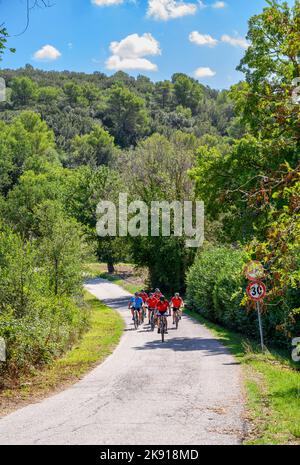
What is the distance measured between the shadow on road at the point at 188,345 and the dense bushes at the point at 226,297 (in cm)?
188

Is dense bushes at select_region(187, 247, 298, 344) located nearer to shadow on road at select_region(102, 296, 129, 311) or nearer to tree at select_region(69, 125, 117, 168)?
shadow on road at select_region(102, 296, 129, 311)

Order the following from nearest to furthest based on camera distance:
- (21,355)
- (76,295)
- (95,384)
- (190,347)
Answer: (95,384)
(21,355)
(190,347)
(76,295)

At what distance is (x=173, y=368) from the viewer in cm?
1611

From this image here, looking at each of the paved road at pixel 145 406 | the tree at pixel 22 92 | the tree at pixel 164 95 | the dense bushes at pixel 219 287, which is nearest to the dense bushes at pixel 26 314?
the paved road at pixel 145 406

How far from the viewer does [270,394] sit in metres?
12.1

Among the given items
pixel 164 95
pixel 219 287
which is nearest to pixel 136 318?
pixel 219 287

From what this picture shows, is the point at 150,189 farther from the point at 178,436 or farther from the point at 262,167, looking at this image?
the point at 178,436

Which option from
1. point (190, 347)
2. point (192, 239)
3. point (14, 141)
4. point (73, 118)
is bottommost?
point (190, 347)

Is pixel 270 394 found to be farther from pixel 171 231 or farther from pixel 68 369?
pixel 171 231

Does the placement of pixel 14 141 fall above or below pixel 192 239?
above

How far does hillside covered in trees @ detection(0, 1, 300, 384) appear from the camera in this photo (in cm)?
846

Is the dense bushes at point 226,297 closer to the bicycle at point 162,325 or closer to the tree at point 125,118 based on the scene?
the bicycle at point 162,325
